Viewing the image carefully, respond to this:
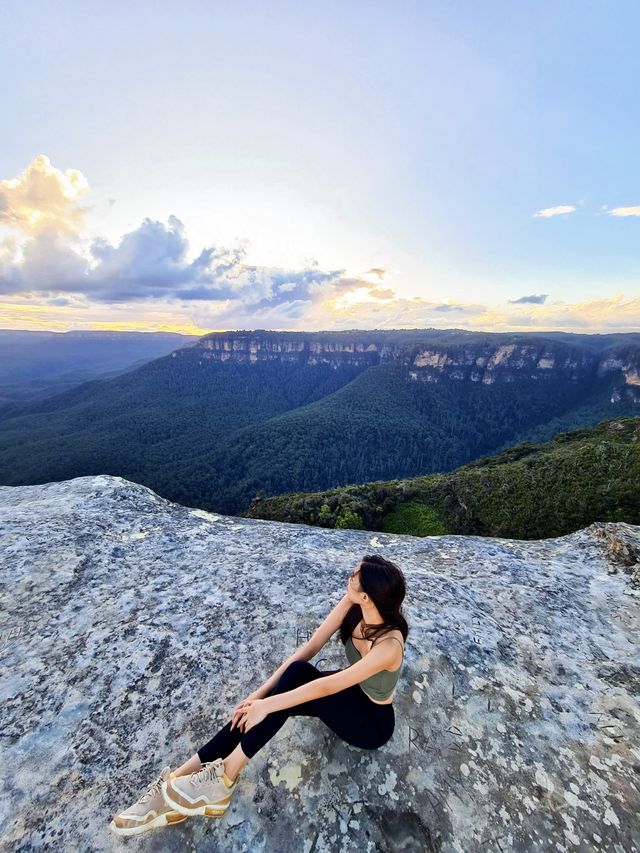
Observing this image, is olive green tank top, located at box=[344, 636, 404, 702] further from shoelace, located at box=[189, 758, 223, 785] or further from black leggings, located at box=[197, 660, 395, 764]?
shoelace, located at box=[189, 758, 223, 785]

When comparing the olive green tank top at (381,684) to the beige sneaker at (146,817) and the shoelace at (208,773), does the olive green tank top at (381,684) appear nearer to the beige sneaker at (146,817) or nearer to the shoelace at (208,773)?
the shoelace at (208,773)

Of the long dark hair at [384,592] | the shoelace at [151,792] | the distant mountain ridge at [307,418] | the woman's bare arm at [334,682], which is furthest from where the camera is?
the distant mountain ridge at [307,418]

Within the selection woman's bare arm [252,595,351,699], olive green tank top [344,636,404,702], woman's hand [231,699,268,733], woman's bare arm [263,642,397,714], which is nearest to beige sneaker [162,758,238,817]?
woman's hand [231,699,268,733]

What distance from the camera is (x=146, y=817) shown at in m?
3.12

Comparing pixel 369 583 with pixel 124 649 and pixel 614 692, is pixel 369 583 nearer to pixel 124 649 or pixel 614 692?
pixel 124 649

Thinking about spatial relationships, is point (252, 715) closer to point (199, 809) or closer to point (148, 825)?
point (199, 809)

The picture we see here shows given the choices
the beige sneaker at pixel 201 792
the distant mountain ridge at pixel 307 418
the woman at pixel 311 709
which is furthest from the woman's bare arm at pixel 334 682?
the distant mountain ridge at pixel 307 418

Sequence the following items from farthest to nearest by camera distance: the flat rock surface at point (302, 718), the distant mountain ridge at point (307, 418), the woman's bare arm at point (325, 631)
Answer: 1. the distant mountain ridge at point (307, 418)
2. the woman's bare arm at point (325, 631)
3. the flat rock surface at point (302, 718)

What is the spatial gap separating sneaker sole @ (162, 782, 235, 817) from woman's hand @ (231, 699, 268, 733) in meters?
0.52

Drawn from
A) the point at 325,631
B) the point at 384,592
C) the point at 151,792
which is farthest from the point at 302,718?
the point at 384,592

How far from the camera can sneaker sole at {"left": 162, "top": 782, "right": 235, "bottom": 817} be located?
124 inches

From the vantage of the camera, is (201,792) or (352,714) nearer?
(201,792)

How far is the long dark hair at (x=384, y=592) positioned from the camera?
3635 mm

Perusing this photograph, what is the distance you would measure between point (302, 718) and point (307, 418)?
354 ft
